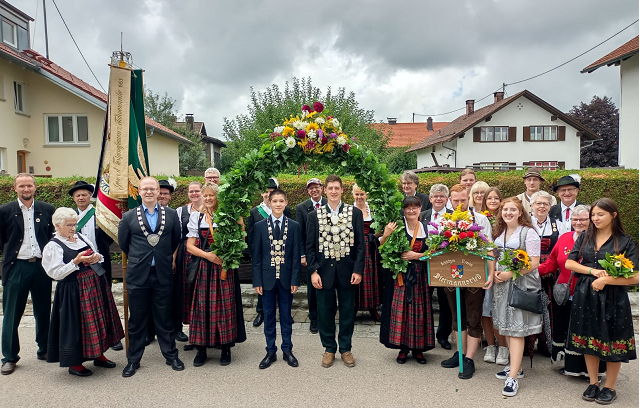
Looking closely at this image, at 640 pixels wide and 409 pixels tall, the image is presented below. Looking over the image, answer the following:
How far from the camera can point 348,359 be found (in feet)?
16.2

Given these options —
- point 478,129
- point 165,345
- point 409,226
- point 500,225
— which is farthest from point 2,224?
point 478,129

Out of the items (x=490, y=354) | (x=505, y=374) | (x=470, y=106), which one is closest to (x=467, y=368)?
(x=505, y=374)

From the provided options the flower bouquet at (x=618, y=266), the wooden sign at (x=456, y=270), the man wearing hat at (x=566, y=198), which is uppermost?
the man wearing hat at (x=566, y=198)

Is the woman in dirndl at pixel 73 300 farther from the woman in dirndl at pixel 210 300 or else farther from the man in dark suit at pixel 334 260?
the man in dark suit at pixel 334 260

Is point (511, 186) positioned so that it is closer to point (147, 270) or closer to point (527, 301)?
point (527, 301)

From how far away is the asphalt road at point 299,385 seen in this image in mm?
4055

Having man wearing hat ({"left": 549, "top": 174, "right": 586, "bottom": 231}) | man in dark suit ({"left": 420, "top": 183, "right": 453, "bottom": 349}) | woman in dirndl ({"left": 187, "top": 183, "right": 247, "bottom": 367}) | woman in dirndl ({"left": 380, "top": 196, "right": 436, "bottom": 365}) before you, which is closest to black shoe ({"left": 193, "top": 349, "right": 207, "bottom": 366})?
woman in dirndl ({"left": 187, "top": 183, "right": 247, "bottom": 367})

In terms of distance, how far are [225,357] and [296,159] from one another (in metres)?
2.49

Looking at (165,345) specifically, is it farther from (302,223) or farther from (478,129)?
(478,129)

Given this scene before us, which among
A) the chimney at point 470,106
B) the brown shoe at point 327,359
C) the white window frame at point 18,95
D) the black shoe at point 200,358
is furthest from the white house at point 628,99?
the white window frame at point 18,95

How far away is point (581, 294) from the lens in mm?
4043

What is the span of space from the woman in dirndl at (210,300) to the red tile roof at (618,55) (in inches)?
697

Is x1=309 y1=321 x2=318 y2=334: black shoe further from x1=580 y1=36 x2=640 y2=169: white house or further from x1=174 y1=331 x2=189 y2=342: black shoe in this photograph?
x1=580 y1=36 x2=640 y2=169: white house

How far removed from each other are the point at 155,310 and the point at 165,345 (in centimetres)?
44
